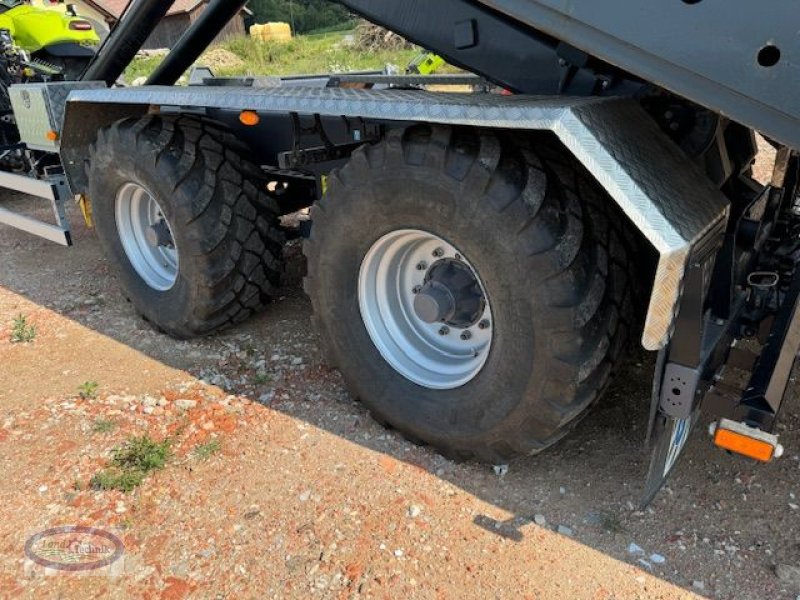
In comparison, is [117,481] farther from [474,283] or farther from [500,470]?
[474,283]

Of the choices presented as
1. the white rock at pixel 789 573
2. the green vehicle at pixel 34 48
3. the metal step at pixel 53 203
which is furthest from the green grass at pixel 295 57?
the white rock at pixel 789 573

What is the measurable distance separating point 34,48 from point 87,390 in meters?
5.21

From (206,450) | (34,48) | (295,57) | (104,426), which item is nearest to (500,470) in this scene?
(206,450)

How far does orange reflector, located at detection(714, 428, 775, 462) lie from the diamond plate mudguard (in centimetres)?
40

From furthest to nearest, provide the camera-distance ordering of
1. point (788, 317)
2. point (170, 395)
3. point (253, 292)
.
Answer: point (253, 292)
point (170, 395)
point (788, 317)

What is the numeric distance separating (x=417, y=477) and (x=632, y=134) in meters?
1.61

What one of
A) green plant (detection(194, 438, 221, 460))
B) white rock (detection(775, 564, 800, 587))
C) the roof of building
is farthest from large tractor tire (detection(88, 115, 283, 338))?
the roof of building

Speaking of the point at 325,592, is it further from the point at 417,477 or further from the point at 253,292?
the point at 253,292

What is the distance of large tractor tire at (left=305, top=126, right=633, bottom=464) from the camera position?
244cm

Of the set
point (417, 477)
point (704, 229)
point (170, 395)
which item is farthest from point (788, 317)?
point (170, 395)

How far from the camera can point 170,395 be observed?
11.9ft

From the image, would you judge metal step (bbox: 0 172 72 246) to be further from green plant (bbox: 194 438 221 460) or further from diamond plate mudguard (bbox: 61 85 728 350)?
diamond plate mudguard (bbox: 61 85 728 350)

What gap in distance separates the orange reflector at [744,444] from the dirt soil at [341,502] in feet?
1.48

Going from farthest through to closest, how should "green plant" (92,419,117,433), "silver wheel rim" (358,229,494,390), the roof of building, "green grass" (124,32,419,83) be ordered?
the roof of building
"green grass" (124,32,419,83)
"green plant" (92,419,117,433)
"silver wheel rim" (358,229,494,390)
